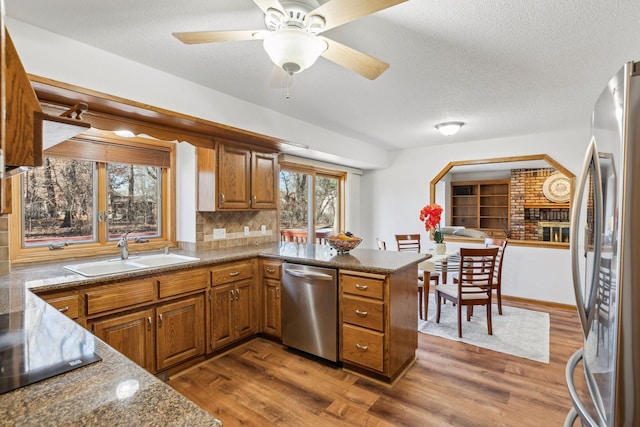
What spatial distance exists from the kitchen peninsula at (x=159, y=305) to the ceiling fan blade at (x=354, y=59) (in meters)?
Answer: 1.34

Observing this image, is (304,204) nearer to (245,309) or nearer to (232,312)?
(245,309)

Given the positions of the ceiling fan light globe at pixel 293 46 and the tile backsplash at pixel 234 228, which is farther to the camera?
the tile backsplash at pixel 234 228

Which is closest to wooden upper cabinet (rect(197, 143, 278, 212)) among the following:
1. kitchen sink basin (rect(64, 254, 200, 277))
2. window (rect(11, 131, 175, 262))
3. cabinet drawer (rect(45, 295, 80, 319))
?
window (rect(11, 131, 175, 262))

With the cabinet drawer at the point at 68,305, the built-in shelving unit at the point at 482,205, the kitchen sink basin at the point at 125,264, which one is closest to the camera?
the cabinet drawer at the point at 68,305

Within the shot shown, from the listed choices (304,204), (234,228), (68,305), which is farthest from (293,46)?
(304,204)

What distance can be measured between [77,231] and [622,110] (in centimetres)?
345

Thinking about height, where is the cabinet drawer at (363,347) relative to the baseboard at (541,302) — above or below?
above

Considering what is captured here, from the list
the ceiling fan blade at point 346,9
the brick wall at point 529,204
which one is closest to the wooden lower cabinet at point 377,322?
the ceiling fan blade at point 346,9

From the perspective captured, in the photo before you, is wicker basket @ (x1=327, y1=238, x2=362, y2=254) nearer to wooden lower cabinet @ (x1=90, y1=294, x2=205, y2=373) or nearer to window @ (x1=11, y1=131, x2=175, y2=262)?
wooden lower cabinet @ (x1=90, y1=294, x2=205, y2=373)

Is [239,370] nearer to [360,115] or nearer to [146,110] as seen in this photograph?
[146,110]

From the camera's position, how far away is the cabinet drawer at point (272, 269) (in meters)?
2.98

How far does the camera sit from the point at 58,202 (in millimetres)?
2590

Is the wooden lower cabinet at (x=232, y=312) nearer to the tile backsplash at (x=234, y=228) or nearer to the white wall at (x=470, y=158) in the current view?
the tile backsplash at (x=234, y=228)

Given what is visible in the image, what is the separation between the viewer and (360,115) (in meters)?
3.56
